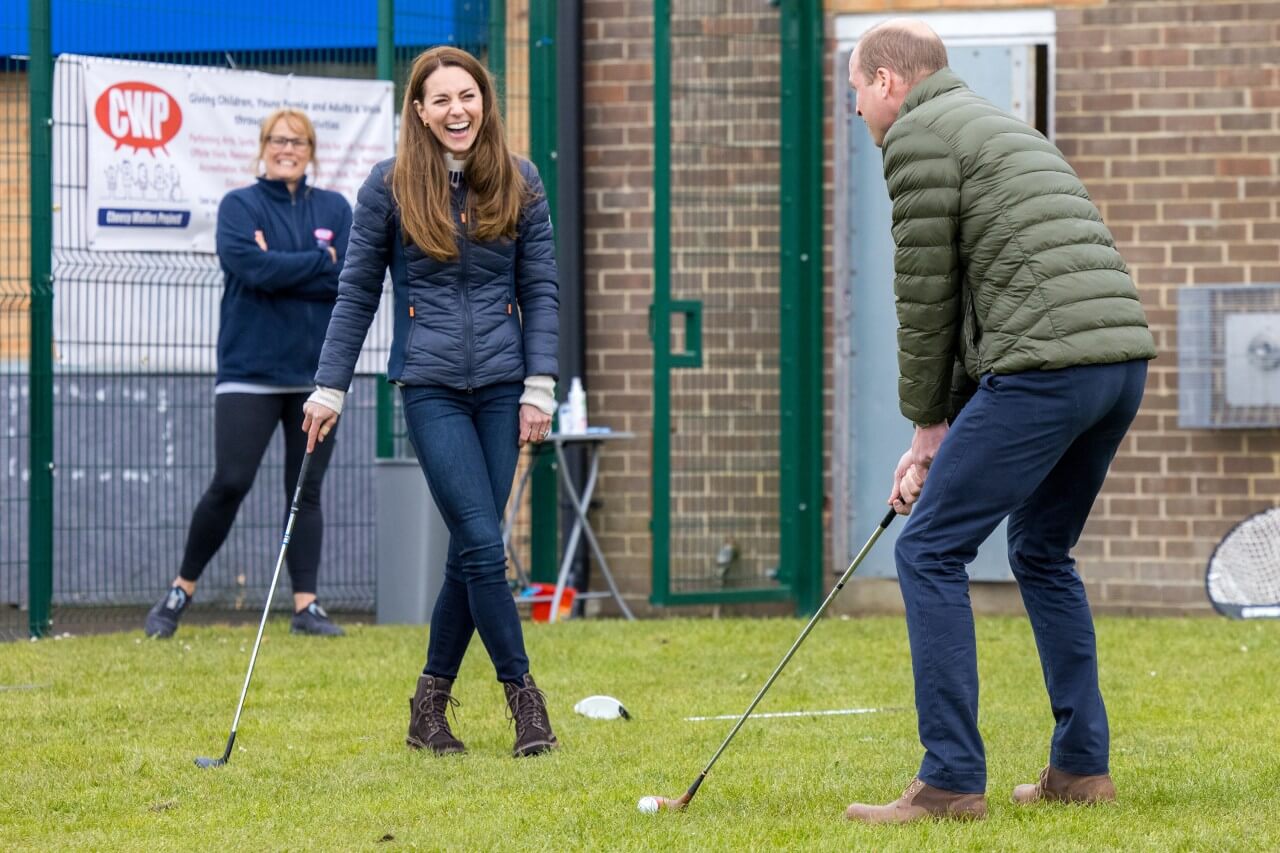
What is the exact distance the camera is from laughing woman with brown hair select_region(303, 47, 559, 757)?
5.17 metres

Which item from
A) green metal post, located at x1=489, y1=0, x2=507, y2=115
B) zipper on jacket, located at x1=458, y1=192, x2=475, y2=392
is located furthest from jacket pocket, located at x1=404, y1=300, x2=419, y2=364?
green metal post, located at x1=489, y1=0, x2=507, y2=115

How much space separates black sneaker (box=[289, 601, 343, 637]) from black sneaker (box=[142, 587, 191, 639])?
46 cm

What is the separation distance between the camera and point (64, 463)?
28.6 ft

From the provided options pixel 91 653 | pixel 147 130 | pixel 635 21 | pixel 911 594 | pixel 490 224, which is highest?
pixel 635 21

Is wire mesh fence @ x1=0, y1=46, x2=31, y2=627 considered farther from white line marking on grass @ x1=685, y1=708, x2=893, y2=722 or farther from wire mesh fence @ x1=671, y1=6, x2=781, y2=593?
white line marking on grass @ x1=685, y1=708, x2=893, y2=722

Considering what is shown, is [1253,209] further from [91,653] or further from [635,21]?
[91,653]

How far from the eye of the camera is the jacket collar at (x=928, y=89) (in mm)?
4219

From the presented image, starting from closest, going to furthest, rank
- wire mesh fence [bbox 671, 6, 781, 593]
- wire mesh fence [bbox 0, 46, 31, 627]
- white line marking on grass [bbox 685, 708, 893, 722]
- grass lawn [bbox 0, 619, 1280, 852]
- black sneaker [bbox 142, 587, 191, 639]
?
grass lawn [bbox 0, 619, 1280, 852], white line marking on grass [bbox 685, 708, 893, 722], black sneaker [bbox 142, 587, 191, 639], wire mesh fence [bbox 0, 46, 31, 627], wire mesh fence [bbox 671, 6, 781, 593]

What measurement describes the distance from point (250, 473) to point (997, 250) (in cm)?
433

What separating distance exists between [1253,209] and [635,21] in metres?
3.09

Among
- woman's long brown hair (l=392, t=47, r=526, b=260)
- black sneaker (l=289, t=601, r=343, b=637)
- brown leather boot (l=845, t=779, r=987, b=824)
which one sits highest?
woman's long brown hair (l=392, t=47, r=526, b=260)

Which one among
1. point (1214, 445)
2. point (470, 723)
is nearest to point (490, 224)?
point (470, 723)

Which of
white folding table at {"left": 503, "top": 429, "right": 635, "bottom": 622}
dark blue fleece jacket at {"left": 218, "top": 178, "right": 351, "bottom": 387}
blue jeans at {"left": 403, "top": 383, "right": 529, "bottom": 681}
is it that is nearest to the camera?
blue jeans at {"left": 403, "top": 383, "right": 529, "bottom": 681}

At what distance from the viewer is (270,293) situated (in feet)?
25.3
